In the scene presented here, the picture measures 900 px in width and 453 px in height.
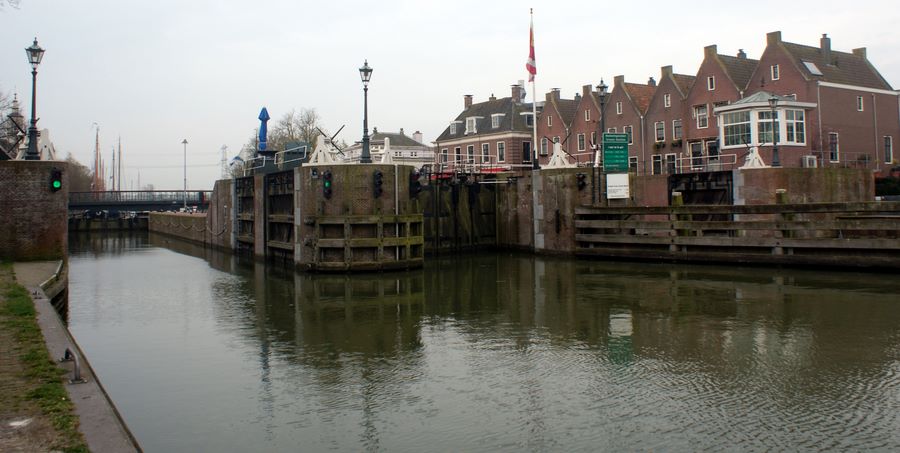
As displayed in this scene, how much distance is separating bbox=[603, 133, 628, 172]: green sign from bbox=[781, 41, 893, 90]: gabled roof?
1909cm

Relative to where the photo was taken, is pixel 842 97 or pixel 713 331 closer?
pixel 713 331

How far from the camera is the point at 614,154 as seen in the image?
28641 millimetres

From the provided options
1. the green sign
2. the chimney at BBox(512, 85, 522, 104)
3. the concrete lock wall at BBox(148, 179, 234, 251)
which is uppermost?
the chimney at BBox(512, 85, 522, 104)

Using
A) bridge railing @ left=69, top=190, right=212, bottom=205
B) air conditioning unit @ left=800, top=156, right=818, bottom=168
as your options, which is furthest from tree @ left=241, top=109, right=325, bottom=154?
air conditioning unit @ left=800, top=156, right=818, bottom=168

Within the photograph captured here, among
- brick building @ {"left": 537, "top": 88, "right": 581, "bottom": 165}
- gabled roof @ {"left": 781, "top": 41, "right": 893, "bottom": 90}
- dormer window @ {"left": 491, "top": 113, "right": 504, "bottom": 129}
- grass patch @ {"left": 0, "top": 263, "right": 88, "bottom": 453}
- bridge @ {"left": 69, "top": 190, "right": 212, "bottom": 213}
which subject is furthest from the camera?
bridge @ {"left": 69, "top": 190, "right": 212, "bottom": 213}

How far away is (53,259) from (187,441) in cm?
1658

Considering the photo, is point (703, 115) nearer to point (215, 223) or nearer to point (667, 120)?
point (667, 120)

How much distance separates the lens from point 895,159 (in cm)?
4488

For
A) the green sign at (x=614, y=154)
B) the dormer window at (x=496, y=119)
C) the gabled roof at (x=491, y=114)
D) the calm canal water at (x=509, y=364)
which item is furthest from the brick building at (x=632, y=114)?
the calm canal water at (x=509, y=364)

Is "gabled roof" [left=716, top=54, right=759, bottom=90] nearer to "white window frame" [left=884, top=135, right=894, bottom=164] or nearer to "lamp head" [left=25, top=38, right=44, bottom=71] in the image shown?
"white window frame" [left=884, top=135, right=894, bottom=164]

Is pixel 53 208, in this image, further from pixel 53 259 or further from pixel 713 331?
pixel 713 331

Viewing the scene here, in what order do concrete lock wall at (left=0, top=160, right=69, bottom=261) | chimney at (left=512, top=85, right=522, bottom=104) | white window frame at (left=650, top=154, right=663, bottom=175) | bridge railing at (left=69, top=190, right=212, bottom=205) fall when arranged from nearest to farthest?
concrete lock wall at (left=0, top=160, right=69, bottom=261) < white window frame at (left=650, top=154, right=663, bottom=175) < chimney at (left=512, top=85, right=522, bottom=104) < bridge railing at (left=69, top=190, right=212, bottom=205)

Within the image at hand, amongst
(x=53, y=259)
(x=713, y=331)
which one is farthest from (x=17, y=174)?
(x=713, y=331)

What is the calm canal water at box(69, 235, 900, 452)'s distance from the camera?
784cm
